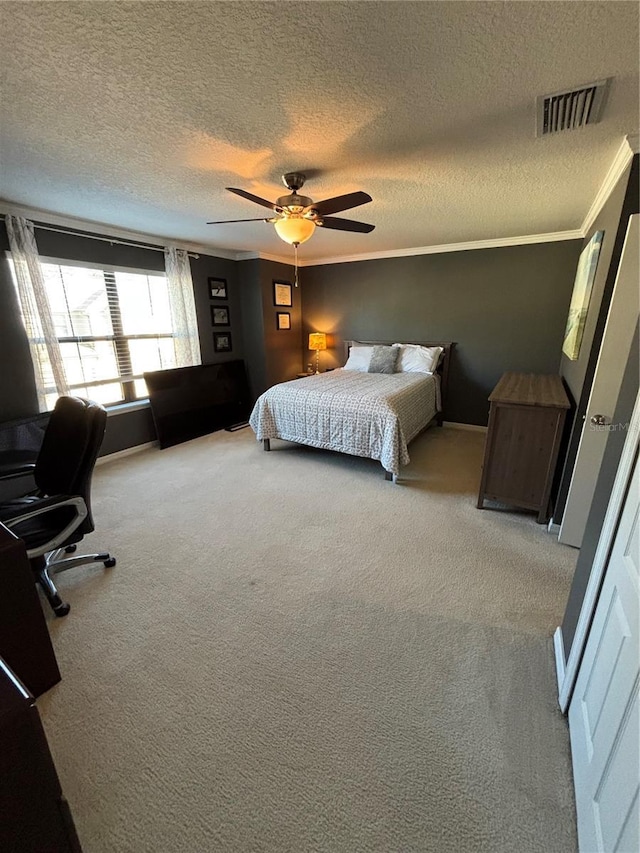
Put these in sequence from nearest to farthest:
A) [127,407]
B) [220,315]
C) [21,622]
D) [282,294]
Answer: [21,622], [127,407], [220,315], [282,294]

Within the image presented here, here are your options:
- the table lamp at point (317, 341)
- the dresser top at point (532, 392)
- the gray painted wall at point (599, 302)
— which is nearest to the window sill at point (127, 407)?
the table lamp at point (317, 341)

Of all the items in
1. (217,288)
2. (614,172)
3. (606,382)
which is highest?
(614,172)

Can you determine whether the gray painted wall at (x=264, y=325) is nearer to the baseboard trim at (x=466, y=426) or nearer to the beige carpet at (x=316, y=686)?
the baseboard trim at (x=466, y=426)

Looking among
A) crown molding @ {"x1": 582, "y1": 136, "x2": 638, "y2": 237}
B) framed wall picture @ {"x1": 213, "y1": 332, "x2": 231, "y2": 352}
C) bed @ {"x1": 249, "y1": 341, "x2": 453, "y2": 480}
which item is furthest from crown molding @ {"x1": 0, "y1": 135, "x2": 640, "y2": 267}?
bed @ {"x1": 249, "y1": 341, "x2": 453, "y2": 480}

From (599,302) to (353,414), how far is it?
6.47 ft

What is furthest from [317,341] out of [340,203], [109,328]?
[340,203]

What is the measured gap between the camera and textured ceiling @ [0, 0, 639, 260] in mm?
1126

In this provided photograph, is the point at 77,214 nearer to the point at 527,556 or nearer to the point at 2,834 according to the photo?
the point at 2,834

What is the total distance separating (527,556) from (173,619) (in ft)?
6.97

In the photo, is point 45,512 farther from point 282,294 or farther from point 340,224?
point 282,294

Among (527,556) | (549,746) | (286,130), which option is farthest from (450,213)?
(549,746)

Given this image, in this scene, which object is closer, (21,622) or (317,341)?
(21,622)

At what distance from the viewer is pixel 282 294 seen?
18.0ft

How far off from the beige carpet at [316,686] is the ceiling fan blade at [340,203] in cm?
213
